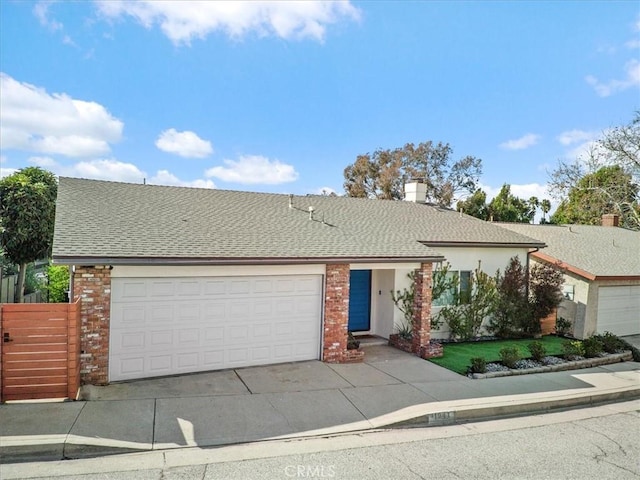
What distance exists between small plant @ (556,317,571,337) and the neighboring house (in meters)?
0.16

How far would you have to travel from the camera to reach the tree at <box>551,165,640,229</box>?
2771 cm

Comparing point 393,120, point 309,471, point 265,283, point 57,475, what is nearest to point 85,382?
point 57,475

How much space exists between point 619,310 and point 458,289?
7104 mm

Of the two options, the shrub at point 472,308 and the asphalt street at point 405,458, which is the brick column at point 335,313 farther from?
the shrub at point 472,308

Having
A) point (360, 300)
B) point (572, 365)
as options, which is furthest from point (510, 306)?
point (360, 300)

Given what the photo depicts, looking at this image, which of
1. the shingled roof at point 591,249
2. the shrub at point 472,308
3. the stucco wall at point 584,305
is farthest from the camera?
the shingled roof at point 591,249

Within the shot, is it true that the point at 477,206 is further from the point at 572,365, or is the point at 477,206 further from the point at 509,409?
the point at 509,409

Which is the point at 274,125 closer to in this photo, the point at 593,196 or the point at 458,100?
the point at 458,100

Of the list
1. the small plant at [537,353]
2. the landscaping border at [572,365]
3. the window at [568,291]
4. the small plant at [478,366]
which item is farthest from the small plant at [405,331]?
the window at [568,291]

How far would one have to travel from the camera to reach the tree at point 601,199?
27.7 meters

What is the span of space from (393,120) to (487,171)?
60.6 ft

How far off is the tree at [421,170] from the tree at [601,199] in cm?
921

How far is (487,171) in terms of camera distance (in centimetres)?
4253

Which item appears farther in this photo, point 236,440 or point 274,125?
point 274,125
